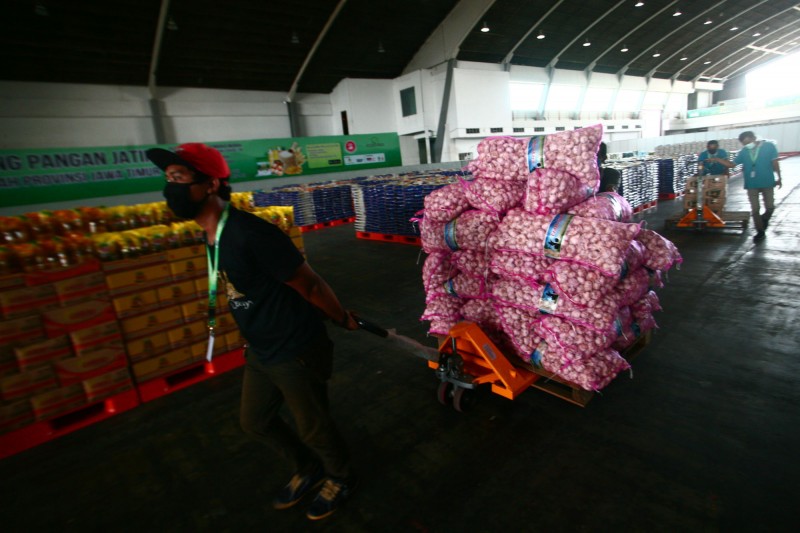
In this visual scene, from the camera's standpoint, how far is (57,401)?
344 cm

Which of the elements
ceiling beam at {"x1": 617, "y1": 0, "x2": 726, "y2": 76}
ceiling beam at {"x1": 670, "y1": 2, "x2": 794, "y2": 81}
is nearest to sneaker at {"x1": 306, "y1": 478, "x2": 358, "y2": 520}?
ceiling beam at {"x1": 617, "y1": 0, "x2": 726, "y2": 76}

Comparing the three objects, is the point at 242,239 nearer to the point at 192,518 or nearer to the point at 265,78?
the point at 192,518

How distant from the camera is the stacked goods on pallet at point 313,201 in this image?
44.5 ft

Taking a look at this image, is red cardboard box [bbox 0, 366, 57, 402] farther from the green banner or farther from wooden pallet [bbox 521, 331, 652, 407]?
the green banner

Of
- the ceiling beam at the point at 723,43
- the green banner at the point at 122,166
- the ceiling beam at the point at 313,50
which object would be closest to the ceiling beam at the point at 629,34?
the ceiling beam at the point at 723,43

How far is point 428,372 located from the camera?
3.96 meters

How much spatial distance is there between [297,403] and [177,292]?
2.62m

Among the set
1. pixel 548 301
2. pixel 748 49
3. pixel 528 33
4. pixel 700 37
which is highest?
pixel 748 49

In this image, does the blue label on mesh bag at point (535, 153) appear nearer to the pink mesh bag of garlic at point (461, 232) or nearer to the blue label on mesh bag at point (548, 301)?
the pink mesh bag of garlic at point (461, 232)

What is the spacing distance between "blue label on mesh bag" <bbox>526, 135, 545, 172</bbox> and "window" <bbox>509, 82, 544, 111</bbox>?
85.2 ft

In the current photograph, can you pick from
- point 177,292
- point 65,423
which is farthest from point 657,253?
point 65,423

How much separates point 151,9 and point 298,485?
55.6ft

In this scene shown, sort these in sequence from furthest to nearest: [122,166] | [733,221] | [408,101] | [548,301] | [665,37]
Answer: [665,37]
[408,101]
[122,166]
[733,221]
[548,301]

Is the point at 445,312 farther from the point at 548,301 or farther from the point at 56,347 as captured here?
the point at 56,347
